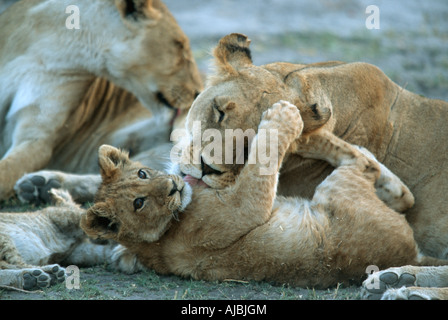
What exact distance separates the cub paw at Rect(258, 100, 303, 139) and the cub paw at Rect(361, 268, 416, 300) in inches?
36.4

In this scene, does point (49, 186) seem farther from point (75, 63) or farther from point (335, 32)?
point (335, 32)

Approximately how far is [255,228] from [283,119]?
64cm

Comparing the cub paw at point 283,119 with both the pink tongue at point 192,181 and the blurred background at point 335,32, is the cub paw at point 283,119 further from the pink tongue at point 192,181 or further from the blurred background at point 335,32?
the blurred background at point 335,32

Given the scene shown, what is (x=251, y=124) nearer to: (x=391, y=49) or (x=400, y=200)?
(x=400, y=200)

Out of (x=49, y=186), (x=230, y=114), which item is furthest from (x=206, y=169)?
(x=49, y=186)

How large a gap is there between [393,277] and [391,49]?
25.1 feet

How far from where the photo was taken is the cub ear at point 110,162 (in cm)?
423

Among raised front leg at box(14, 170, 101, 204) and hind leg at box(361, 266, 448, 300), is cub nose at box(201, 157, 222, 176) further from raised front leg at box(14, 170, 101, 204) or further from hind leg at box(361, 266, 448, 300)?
raised front leg at box(14, 170, 101, 204)

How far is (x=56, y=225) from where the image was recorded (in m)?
4.61

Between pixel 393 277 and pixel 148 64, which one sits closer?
pixel 393 277

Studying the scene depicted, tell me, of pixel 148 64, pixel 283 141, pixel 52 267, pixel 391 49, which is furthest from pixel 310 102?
pixel 391 49

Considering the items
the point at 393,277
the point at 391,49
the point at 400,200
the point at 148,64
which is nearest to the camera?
the point at 393,277

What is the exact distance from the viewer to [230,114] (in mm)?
3924

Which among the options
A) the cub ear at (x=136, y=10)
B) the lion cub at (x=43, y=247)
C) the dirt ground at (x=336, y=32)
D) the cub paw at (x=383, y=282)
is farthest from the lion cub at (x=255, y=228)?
the dirt ground at (x=336, y=32)
